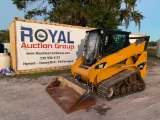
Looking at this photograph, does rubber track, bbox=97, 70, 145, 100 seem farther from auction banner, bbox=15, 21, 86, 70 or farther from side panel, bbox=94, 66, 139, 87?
auction banner, bbox=15, 21, 86, 70

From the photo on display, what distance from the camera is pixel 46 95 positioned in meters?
6.12

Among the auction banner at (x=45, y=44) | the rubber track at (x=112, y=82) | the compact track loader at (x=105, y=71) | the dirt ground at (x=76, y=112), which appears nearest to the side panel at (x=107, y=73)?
the compact track loader at (x=105, y=71)

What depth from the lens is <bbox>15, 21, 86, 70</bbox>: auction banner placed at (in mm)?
9906

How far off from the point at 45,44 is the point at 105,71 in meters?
5.89

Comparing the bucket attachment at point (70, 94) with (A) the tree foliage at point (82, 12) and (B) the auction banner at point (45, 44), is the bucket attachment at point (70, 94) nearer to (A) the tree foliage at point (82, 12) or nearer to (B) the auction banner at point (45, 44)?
(B) the auction banner at point (45, 44)

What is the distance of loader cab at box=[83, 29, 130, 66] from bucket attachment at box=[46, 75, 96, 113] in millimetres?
1092

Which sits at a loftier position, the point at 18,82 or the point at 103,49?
the point at 103,49

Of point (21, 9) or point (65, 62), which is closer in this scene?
point (65, 62)

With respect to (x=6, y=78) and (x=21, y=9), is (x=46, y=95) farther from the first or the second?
(x=21, y=9)

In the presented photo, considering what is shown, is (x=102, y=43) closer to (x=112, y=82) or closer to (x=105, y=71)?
(x=105, y=71)

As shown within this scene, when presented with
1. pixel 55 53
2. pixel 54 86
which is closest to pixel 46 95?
pixel 54 86

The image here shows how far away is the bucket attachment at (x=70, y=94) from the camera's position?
15.5ft

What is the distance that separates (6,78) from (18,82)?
4.17ft

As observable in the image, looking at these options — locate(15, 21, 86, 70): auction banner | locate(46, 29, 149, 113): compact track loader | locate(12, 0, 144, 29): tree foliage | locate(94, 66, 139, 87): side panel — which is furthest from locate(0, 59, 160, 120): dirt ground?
locate(12, 0, 144, 29): tree foliage
